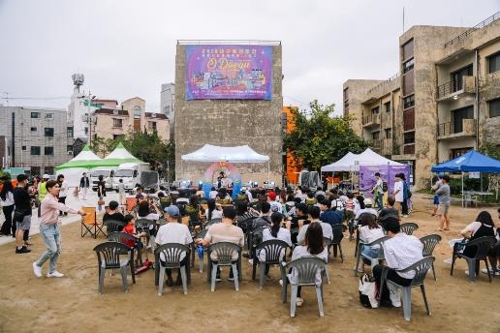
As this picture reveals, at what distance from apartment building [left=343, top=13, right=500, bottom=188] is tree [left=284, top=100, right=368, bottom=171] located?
4.99 m

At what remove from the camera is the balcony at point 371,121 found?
37.6 meters

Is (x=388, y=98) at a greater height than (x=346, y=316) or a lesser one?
greater

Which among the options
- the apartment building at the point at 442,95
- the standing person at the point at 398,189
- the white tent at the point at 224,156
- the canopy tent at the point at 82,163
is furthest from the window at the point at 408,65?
the canopy tent at the point at 82,163

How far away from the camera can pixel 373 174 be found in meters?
18.9

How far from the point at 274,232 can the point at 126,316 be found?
2677 millimetres

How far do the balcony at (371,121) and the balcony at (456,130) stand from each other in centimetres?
950

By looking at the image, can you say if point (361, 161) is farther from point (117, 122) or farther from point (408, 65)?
point (117, 122)

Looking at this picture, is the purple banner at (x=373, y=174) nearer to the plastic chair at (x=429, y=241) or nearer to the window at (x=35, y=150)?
the plastic chair at (x=429, y=241)

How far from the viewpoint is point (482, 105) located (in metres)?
23.5

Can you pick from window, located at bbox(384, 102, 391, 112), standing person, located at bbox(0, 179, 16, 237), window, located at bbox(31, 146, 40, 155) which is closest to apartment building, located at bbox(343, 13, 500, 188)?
window, located at bbox(384, 102, 391, 112)

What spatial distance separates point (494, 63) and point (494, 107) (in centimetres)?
274

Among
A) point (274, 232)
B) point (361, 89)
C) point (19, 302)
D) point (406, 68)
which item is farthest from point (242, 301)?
point (361, 89)

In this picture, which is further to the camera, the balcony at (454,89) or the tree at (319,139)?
the tree at (319,139)

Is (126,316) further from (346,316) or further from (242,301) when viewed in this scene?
(346,316)
